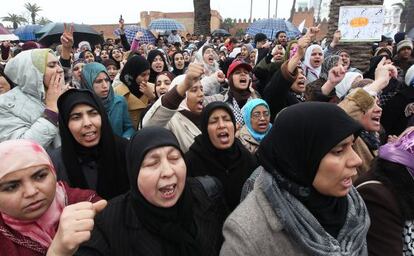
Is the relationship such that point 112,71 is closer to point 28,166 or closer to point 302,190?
point 28,166

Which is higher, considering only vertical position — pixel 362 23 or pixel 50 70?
pixel 362 23

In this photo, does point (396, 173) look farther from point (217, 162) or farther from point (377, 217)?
point (217, 162)

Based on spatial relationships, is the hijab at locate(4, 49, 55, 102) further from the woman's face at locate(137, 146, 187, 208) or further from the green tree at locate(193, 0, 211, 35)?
the green tree at locate(193, 0, 211, 35)

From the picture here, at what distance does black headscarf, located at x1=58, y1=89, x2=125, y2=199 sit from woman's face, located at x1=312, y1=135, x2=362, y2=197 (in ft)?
4.78

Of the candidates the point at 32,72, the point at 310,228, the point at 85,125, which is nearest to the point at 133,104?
the point at 32,72

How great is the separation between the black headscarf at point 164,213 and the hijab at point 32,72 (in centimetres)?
133

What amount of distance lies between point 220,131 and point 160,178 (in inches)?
45.1

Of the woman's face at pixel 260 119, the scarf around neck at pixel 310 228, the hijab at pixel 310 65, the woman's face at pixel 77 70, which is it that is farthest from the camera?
the hijab at pixel 310 65

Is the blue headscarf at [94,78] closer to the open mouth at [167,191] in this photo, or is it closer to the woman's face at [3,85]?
the woman's face at [3,85]

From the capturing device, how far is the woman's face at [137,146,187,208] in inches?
67.1

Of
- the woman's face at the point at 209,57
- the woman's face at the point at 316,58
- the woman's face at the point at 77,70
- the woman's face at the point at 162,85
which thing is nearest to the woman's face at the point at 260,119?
the woman's face at the point at 162,85

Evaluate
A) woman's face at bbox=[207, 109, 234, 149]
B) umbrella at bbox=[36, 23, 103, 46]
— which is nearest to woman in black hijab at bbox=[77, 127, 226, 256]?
woman's face at bbox=[207, 109, 234, 149]

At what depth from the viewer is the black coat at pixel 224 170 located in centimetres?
265

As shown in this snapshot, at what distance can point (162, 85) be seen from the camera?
4.08 metres
